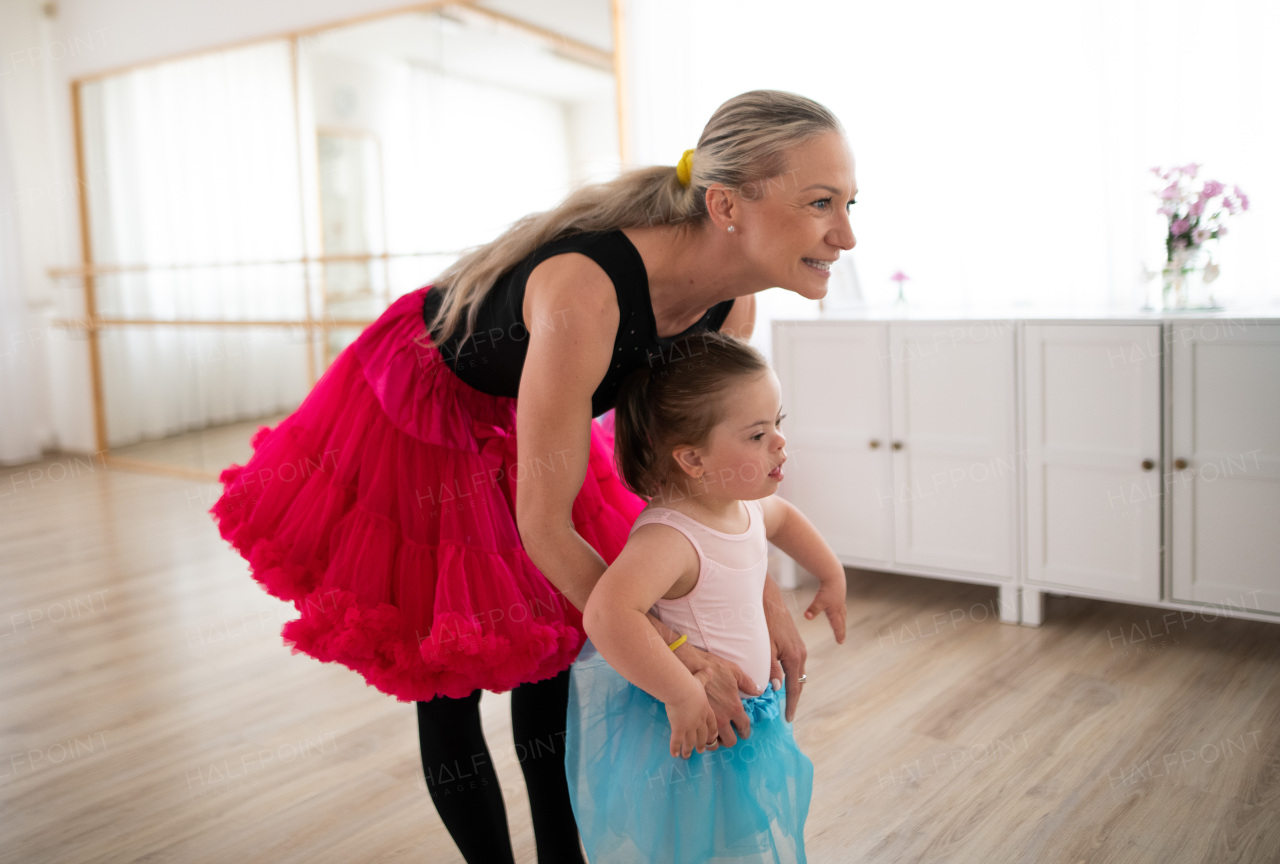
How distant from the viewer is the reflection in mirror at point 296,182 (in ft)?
12.3

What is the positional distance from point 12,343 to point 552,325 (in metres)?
5.47

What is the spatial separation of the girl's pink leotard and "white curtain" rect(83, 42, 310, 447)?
371cm

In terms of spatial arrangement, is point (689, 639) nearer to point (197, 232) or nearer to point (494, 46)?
point (494, 46)

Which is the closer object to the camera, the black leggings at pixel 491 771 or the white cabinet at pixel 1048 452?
the black leggings at pixel 491 771

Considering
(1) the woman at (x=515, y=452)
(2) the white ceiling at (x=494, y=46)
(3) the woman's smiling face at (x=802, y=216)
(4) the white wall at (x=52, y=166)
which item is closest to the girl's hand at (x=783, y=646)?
(1) the woman at (x=515, y=452)

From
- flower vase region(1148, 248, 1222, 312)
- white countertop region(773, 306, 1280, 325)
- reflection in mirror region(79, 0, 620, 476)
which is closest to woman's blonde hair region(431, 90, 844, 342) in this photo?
white countertop region(773, 306, 1280, 325)

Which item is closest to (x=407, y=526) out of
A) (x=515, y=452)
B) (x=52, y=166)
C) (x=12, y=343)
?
(x=515, y=452)

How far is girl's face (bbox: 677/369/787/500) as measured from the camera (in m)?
1.16

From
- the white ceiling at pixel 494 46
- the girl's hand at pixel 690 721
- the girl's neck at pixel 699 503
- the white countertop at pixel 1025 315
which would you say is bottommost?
the girl's hand at pixel 690 721

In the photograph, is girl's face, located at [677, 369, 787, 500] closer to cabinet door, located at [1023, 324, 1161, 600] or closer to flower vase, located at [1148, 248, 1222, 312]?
cabinet door, located at [1023, 324, 1161, 600]

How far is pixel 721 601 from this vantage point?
3.83ft

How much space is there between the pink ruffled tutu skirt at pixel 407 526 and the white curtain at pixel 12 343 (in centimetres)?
484

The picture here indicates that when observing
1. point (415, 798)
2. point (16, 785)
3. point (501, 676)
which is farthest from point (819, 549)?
point (16, 785)

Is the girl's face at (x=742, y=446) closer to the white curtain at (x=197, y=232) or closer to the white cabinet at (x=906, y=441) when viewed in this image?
the white cabinet at (x=906, y=441)
